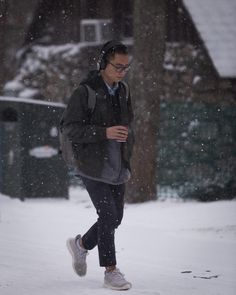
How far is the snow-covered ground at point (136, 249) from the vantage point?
5.54 meters

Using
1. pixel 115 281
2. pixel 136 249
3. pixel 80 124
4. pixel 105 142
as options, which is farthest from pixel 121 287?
pixel 136 249

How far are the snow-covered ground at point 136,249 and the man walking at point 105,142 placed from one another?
0.37m

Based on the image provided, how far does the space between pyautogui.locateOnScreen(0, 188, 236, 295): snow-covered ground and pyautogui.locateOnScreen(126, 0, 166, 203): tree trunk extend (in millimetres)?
621

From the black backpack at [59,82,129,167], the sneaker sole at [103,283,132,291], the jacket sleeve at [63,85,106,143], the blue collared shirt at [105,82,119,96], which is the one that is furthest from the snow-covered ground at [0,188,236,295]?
the blue collared shirt at [105,82,119,96]

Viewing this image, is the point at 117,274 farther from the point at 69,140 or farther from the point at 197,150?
the point at 197,150

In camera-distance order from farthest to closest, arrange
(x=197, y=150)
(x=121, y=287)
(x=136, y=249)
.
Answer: (x=197, y=150)
(x=136, y=249)
(x=121, y=287)

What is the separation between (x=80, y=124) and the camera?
5.32m

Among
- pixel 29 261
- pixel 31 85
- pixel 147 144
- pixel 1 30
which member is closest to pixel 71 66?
pixel 31 85

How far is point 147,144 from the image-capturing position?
1330cm

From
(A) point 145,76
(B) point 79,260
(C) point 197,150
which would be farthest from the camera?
(C) point 197,150

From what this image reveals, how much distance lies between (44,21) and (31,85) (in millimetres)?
2096

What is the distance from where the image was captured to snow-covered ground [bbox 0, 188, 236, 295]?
5.54 metres

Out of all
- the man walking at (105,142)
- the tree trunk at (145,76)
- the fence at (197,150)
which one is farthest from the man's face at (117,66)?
the fence at (197,150)

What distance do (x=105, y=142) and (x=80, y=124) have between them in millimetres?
229
